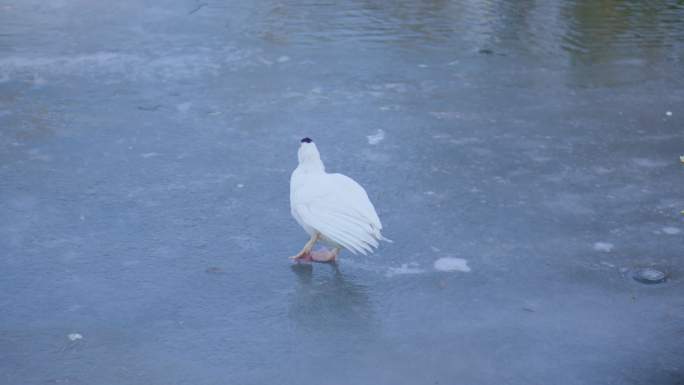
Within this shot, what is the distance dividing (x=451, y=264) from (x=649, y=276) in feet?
3.79

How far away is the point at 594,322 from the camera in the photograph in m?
4.65

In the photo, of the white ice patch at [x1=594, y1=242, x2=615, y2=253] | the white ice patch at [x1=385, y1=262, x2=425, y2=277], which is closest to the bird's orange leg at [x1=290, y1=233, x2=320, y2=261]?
the white ice patch at [x1=385, y1=262, x2=425, y2=277]

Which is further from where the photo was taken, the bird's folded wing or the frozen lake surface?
the bird's folded wing

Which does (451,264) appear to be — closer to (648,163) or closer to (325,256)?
(325,256)

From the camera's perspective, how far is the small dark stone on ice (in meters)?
5.03

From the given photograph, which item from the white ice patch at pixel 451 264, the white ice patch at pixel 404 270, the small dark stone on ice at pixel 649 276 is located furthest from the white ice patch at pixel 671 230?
the white ice patch at pixel 404 270

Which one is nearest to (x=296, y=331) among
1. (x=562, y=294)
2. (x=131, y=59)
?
(x=562, y=294)

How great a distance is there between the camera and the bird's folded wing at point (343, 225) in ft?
16.4

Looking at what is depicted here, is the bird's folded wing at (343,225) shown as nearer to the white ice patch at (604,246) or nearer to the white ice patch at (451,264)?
the white ice patch at (451,264)

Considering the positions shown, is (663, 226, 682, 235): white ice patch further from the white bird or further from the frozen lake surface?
the white bird

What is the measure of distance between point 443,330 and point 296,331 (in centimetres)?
78

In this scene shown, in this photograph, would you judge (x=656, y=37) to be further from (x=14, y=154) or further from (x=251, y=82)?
(x=14, y=154)

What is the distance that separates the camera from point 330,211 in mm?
5086

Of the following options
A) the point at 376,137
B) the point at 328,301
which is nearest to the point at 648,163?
the point at 376,137
